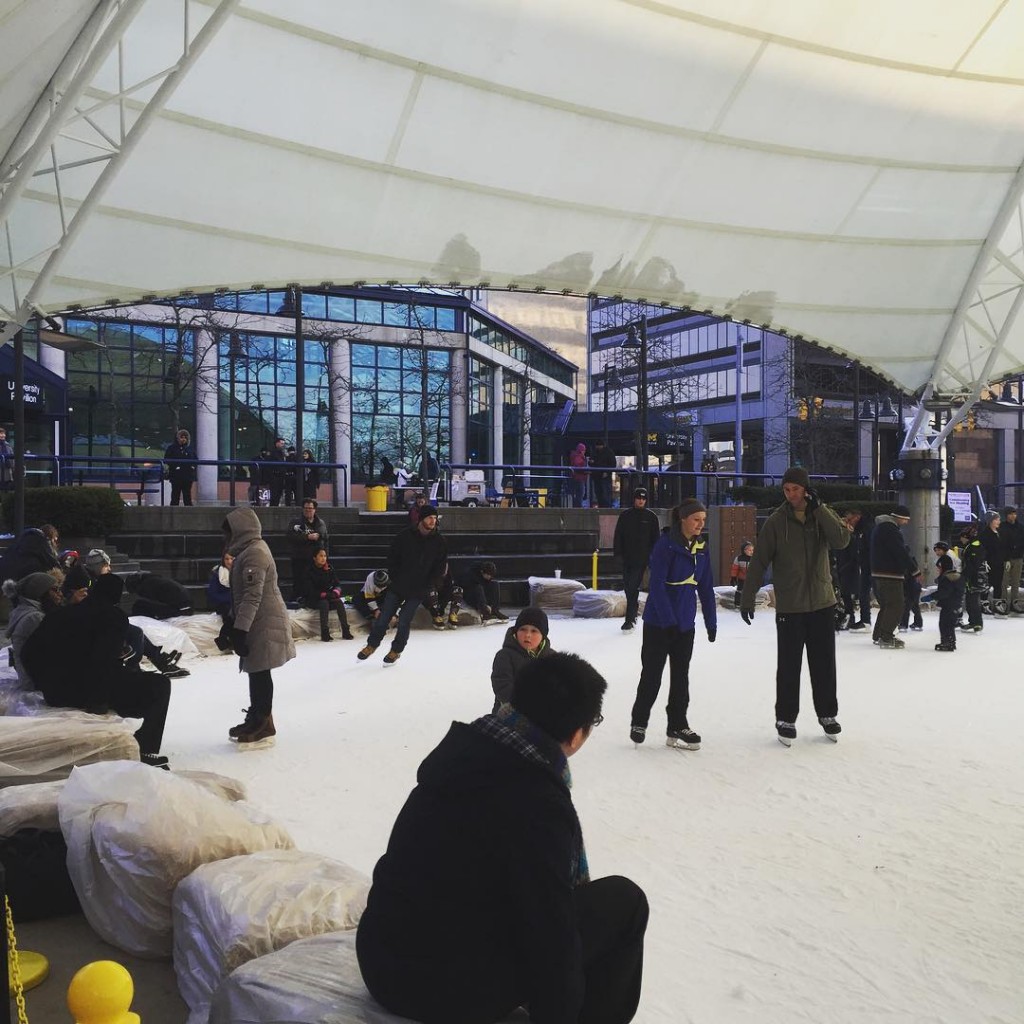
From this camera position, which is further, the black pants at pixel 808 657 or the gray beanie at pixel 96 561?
the gray beanie at pixel 96 561

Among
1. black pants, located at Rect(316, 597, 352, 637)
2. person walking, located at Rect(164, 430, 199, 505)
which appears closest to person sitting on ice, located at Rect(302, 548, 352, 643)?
black pants, located at Rect(316, 597, 352, 637)

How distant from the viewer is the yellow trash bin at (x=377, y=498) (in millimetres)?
21531

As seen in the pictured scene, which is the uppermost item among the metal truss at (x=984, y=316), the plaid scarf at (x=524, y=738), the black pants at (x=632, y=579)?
the metal truss at (x=984, y=316)

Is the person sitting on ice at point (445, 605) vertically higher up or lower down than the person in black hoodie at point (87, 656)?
lower down

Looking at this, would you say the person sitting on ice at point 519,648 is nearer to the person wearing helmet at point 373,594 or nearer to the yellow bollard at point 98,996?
the yellow bollard at point 98,996

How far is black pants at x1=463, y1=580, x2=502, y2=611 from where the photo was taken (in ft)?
42.0

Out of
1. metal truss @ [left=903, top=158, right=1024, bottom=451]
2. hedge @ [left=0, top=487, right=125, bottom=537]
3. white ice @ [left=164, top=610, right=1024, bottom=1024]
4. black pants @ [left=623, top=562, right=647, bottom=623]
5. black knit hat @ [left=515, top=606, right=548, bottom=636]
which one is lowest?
white ice @ [left=164, top=610, right=1024, bottom=1024]

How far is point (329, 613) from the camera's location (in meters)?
11.5

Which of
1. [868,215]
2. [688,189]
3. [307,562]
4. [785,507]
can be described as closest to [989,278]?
[868,215]

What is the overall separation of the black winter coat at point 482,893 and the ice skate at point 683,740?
4189 mm

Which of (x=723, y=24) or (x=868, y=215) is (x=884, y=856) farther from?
(x=868, y=215)

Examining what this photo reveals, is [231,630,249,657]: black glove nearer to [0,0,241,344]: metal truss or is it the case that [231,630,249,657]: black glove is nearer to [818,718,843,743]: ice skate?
[818,718,843,743]: ice skate

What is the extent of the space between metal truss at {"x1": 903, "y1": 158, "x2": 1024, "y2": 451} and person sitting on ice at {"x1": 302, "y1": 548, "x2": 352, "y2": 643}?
971 cm

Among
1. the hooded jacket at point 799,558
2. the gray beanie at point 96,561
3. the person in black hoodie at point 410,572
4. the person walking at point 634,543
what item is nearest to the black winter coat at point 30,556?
the gray beanie at point 96,561
